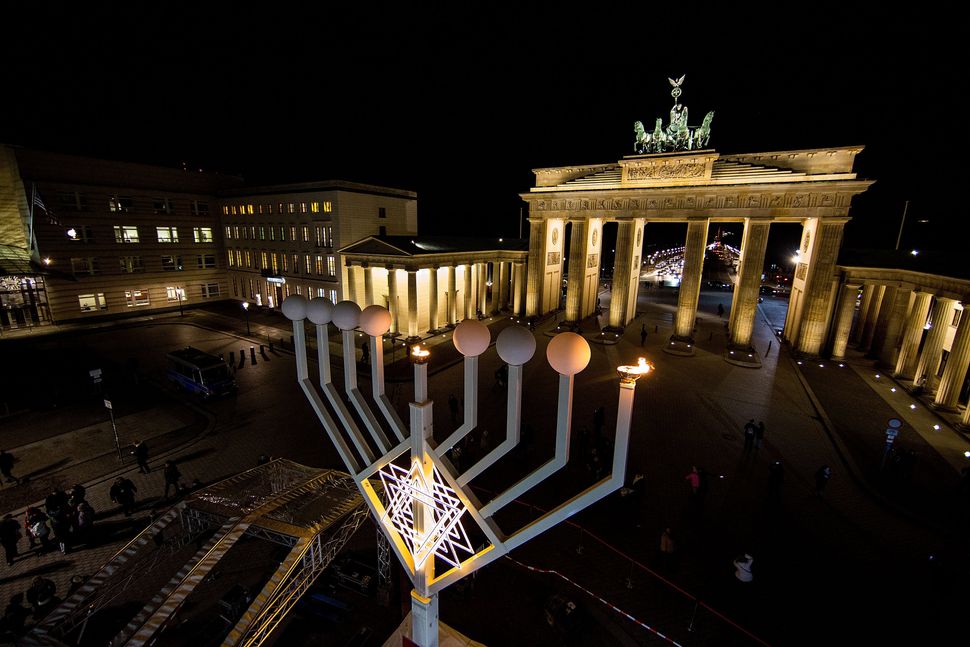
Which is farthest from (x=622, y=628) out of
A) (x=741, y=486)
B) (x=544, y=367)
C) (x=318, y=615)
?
(x=544, y=367)

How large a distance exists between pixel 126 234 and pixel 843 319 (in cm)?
5255

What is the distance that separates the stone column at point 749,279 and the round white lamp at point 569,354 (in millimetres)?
25989

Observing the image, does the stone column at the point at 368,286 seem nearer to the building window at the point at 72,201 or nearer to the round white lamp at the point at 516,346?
the building window at the point at 72,201

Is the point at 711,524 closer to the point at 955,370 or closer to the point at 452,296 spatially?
the point at 955,370

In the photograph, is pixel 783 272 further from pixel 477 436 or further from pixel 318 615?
pixel 318 615

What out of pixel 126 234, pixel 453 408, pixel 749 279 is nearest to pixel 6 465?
pixel 453 408

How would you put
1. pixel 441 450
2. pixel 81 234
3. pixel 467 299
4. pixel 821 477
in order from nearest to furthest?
pixel 441 450, pixel 821 477, pixel 81 234, pixel 467 299

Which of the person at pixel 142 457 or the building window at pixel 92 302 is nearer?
the person at pixel 142 457

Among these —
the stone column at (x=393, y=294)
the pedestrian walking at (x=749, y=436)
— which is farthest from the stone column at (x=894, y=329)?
the stone column at (x=393, y=294)

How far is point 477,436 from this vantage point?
13.8m

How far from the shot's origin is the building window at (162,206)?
3397 centimetres

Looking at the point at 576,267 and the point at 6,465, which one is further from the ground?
the point at 576,267

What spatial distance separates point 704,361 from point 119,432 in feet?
94.1

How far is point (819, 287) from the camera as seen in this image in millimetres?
23828
